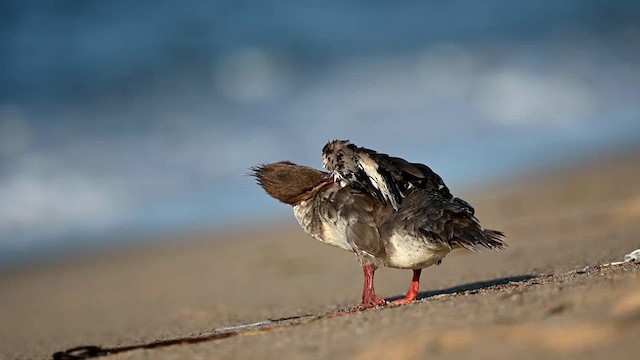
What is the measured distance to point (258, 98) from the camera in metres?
24.0

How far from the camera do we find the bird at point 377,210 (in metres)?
5.96

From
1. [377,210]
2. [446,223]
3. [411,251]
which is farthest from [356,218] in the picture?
[446,223]

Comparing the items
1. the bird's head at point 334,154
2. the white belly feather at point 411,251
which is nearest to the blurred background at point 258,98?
the bird's head at point 334,154

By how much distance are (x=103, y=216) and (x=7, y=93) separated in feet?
20.5

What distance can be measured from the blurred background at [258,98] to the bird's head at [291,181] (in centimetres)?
1103

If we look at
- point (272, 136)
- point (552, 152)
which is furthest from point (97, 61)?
point (552, 152)

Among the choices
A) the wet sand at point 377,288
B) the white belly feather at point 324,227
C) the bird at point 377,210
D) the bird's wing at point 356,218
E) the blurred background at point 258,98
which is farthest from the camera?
the blurred background at point 258,98

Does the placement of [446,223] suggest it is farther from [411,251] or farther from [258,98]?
[258,98]

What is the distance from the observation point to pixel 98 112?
23.2m

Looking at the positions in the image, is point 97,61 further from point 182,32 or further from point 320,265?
point 320,265

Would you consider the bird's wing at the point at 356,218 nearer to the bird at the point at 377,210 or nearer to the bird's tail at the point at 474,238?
the bird at the point at 377,210

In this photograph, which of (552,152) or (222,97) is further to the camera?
(222,97)

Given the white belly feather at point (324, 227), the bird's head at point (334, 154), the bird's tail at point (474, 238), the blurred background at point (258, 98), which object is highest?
the blurred background at point (258, 98)

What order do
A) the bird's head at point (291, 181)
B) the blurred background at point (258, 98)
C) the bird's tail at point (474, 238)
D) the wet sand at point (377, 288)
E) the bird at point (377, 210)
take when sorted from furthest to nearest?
the blurred background at point (258, 98) → the bird's head at point (291, 181) → the bird at point (377, 210) → the bird's tail at point (474, 238) → the wet sand at point (377, 288)
